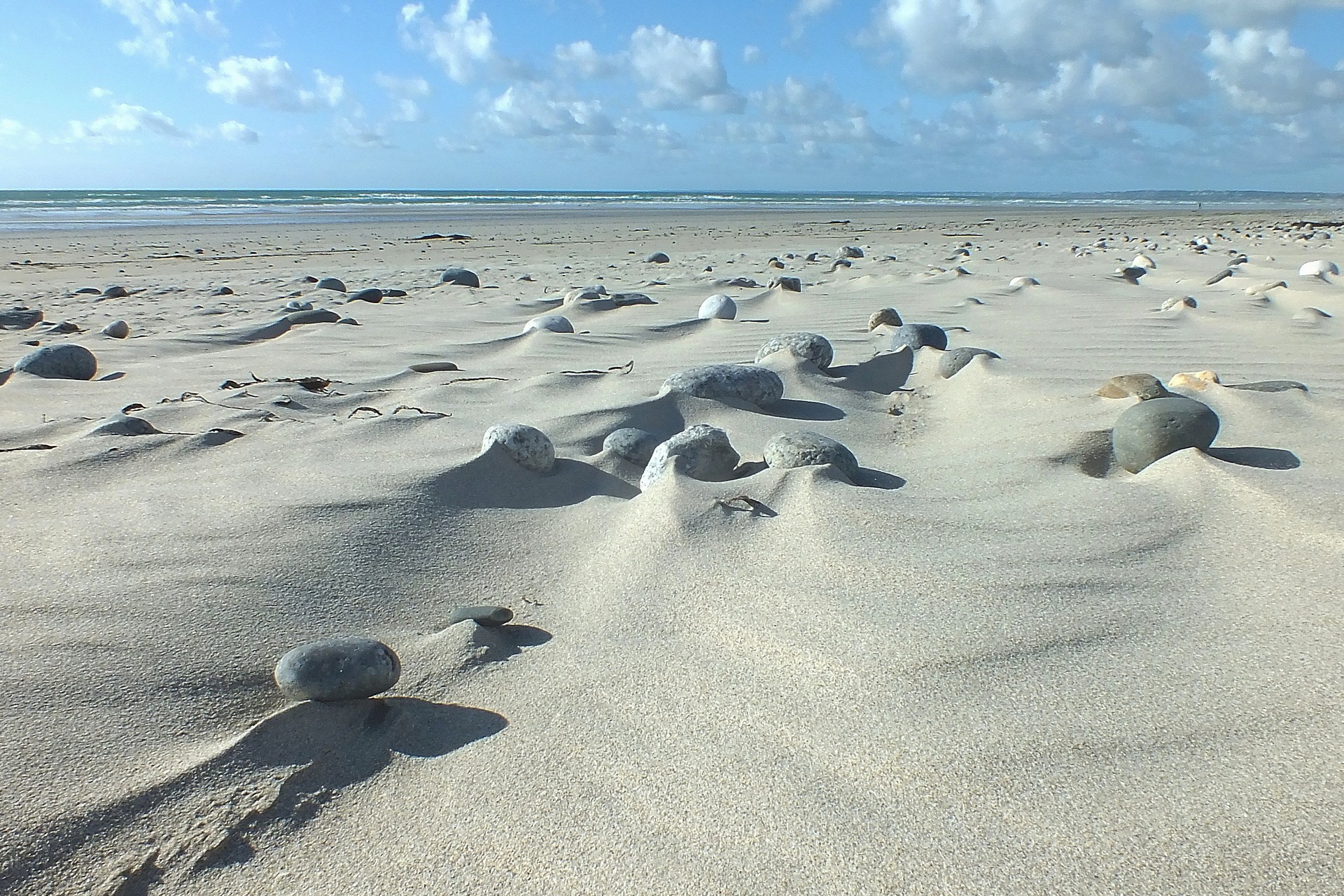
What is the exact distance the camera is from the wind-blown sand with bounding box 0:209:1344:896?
97 centimetres

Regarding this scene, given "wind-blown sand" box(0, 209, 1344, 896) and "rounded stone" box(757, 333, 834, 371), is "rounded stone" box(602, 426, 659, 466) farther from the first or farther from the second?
"rounded stone" box(757, 333, 834, 371)

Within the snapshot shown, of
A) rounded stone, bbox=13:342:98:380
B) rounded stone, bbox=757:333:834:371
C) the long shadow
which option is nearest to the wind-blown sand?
the long shadow

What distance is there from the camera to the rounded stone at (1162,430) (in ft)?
6.73

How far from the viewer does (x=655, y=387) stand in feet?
9.78

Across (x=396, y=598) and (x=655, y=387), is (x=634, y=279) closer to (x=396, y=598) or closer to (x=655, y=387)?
→ (x=655, y=387)

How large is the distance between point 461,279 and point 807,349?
453cm

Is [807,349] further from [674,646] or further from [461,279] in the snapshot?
[461,279]

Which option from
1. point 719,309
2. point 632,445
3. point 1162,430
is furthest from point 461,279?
point 1162,430

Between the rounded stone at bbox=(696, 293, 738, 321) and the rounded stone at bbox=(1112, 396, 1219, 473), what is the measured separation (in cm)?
275

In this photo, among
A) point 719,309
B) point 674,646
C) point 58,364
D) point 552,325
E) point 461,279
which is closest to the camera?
point 674,646

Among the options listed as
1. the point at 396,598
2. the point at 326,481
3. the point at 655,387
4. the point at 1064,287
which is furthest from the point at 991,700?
the point at 1064,287

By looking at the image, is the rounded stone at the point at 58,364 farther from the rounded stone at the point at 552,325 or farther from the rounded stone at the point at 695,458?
the rounded stone at the point at 695,458

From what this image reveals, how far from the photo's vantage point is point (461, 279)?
7090mm

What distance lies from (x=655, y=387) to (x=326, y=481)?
127cm
